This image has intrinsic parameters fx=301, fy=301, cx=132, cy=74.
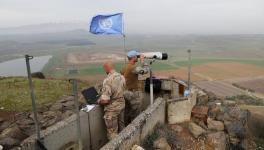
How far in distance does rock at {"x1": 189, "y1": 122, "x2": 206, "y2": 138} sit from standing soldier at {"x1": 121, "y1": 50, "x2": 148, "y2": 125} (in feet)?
4.85

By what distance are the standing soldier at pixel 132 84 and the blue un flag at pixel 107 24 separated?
89 cm

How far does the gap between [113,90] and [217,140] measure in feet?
9.41

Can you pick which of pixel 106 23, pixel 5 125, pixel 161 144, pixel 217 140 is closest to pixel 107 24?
pixel 106 23

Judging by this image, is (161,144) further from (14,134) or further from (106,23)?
(14,134)

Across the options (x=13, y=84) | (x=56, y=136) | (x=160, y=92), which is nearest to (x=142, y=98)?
(x=160, y=92)

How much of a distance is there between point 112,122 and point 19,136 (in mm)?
2900

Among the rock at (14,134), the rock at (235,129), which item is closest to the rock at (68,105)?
the rock at (14,134)

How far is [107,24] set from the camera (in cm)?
809

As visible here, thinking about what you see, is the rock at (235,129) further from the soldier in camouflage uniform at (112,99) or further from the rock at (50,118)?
the rock at (50,118)

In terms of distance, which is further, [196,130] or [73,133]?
[196,130]

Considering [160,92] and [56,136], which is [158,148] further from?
[160,92]

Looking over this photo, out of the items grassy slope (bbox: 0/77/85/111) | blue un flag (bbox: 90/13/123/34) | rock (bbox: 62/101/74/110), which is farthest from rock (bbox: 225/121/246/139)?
grassy slope (bbox: 0/77/85/111)

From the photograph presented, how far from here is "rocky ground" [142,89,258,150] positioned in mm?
7164

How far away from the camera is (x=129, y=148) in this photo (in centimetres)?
596
